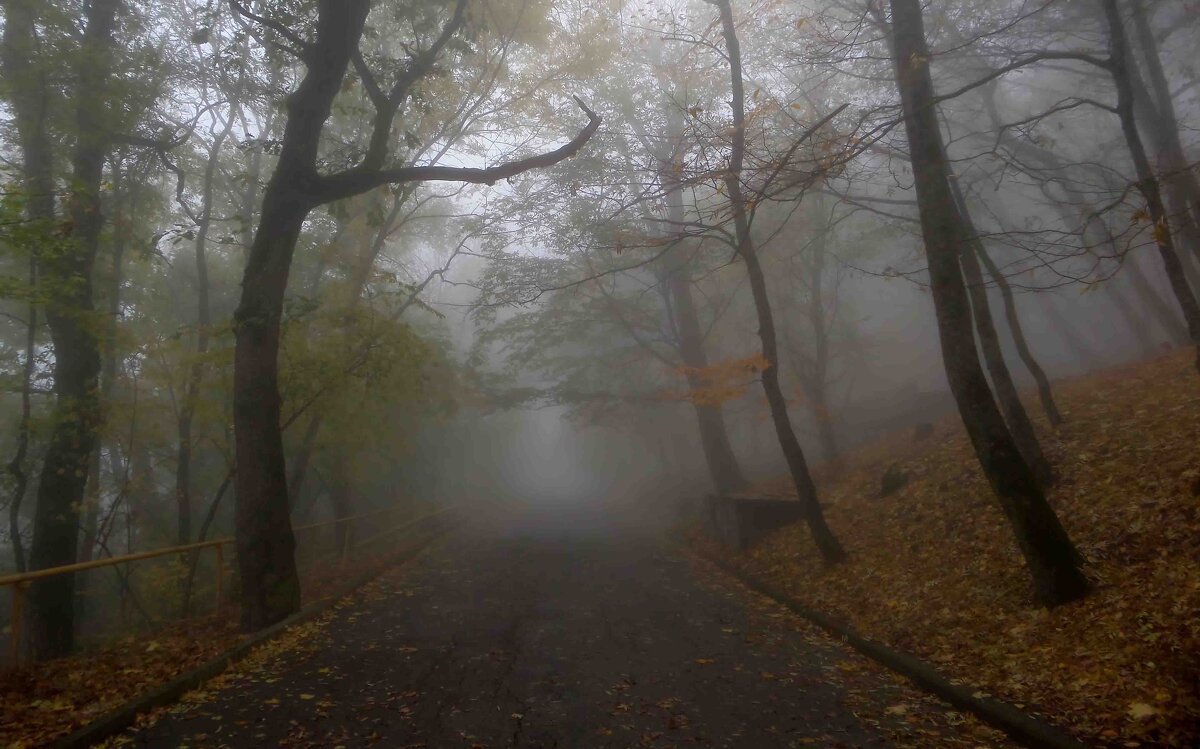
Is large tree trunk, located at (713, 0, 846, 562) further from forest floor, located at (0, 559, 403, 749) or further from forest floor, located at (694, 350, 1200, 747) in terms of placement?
forest floor, located at (0, 559, 403, 749)

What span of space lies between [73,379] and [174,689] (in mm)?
7016

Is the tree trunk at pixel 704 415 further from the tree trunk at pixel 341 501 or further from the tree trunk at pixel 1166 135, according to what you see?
the tree trunk at pixel 1166 135

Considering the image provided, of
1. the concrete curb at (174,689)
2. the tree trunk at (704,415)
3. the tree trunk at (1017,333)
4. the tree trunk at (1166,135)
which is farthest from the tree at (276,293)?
the tree trunk at (1166,135)

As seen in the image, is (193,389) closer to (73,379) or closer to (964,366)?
(73,379)

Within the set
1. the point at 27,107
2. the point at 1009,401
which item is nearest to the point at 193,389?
the point at 27,107

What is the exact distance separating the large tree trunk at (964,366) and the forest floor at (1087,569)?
0.38 m

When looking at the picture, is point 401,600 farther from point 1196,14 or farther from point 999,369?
point 1196,14

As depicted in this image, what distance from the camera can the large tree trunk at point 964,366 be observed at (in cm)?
621

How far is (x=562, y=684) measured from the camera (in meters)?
6.09

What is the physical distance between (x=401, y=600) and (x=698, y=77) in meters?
12.9

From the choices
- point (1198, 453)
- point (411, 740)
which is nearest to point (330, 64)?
point (411, 740)

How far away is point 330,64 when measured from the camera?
28.7 feet

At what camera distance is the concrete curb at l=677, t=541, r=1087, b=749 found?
4410 millimetres

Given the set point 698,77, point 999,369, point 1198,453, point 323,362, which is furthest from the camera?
point 698,77
